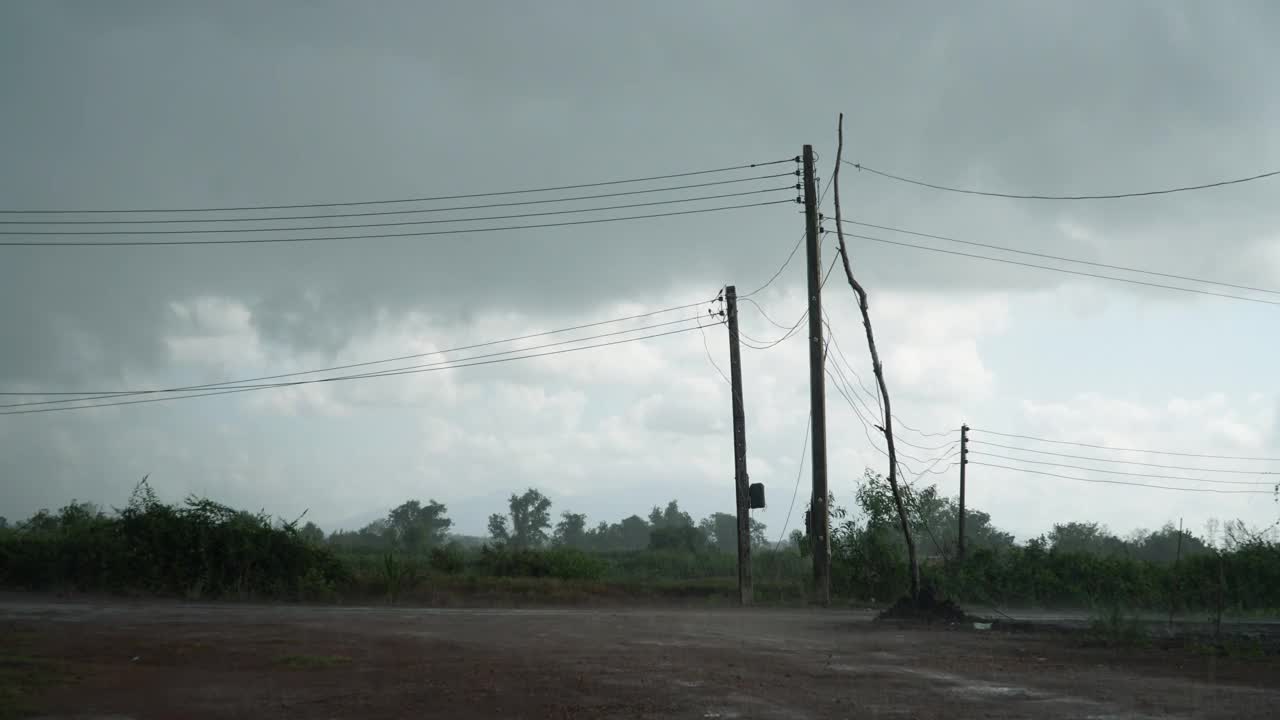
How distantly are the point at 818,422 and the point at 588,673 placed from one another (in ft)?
52.5

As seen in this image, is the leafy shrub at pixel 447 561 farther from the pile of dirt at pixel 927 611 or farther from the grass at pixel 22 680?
the grass at pixel 22 680

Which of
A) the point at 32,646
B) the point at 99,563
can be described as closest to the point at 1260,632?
the point at 32,646

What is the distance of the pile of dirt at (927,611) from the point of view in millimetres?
18250

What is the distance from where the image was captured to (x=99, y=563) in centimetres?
2548

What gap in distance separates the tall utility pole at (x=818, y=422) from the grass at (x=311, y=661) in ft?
52.0

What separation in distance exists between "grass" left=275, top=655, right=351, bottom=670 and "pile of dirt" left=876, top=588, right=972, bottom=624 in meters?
11.5

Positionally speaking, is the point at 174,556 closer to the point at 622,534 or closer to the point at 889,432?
the point at 889,432

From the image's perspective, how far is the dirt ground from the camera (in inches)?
317

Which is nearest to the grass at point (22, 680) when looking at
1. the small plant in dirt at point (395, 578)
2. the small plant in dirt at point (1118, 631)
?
the small plant in dirt at point (1118, 631)

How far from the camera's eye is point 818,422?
25047 millimetres

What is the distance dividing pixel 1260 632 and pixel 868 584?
15.3 meters

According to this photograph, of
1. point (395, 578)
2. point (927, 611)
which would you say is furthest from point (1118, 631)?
point (395, 578)

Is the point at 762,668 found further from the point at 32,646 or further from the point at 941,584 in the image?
the point at 941,584

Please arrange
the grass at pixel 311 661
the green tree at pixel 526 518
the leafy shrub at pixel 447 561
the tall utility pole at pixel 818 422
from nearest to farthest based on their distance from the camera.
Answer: the grass at pixel 311 661, the tall utility pole at pixel 818 422, the leafy shrub at pixel 447 561, the green tree at pixel 526 518
